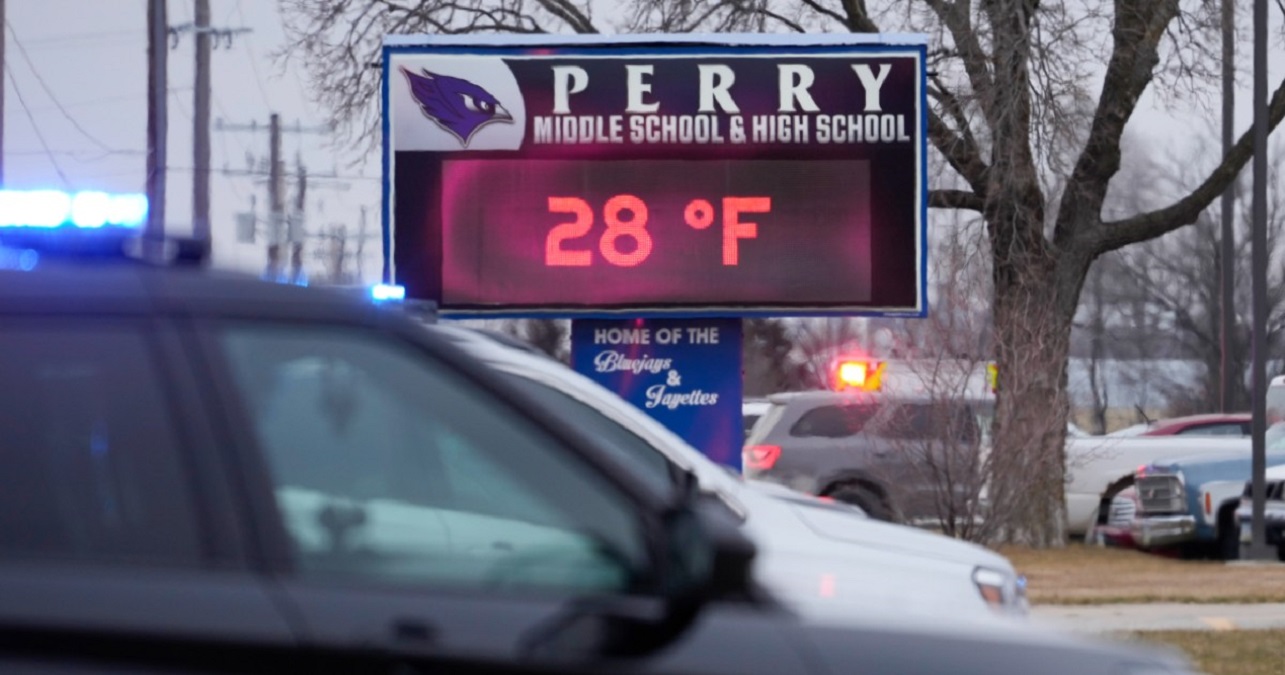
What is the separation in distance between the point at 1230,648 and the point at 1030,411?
5.98m

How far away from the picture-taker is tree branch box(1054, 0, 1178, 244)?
67.2 feet

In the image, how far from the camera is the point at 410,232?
13.9m

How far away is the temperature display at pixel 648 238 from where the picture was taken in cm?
1372

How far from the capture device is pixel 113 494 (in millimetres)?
2871

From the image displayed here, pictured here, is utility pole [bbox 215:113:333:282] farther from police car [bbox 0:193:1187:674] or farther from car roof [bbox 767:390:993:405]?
police car [bbox 0:193:1187:674]

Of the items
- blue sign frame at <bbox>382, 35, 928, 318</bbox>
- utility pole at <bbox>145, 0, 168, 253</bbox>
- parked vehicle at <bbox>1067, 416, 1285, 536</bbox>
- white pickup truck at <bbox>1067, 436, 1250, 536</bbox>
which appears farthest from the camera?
utility pole at <bbox>145, 0, 168, 253</bbox>

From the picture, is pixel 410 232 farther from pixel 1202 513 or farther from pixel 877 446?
pixel 1202 513

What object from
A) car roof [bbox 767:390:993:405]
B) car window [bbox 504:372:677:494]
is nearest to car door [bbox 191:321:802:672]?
car window [bbox 504:372:677:494]

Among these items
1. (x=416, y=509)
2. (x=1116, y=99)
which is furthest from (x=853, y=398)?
(x=416, y=509)

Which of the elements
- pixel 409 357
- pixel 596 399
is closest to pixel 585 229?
pixel 596 399

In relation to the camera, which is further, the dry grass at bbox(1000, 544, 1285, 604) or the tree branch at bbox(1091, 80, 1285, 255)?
the tree branch at bbox(1091, 80, 1285, 255)

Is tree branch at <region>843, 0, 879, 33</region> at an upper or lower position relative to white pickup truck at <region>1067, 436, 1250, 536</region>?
upper

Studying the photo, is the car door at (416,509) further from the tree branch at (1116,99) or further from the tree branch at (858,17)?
the tree branch at (858,17)

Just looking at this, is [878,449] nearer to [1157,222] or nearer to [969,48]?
[969,48]
